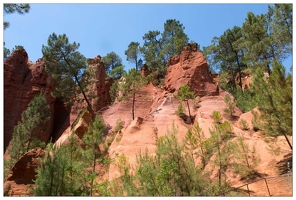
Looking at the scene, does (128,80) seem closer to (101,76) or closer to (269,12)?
(101,76)

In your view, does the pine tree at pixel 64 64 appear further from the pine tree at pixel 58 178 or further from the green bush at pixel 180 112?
the pine tree at pixel 58 178

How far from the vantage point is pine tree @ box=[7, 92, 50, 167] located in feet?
79.1

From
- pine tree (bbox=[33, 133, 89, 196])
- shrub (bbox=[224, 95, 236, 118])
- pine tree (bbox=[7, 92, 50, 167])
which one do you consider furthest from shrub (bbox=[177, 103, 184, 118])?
pine tree (bbox=[33, 133, 89, 196])

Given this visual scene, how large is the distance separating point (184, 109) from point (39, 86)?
19334 mm

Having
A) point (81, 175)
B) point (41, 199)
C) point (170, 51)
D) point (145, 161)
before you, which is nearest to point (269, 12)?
point (170, 51)

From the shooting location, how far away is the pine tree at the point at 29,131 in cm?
2412

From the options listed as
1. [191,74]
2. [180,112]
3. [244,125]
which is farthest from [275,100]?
[191,74]

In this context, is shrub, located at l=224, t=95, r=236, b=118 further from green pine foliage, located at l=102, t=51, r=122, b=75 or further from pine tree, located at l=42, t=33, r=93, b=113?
green pine foliage, located at l=102, t=51, r=122, b=75

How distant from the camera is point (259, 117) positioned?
13.9 meters

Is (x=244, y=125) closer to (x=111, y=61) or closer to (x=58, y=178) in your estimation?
(x=58, y=178)

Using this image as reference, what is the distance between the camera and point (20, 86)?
112 ft

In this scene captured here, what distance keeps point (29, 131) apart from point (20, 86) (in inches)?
403

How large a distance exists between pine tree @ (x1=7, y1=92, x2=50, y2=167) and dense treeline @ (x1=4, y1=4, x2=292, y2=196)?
9 cm

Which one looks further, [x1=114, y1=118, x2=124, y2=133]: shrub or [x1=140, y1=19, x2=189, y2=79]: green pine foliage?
[x1=140, y1=19, x2=189, y2=79]: green pine foliage
